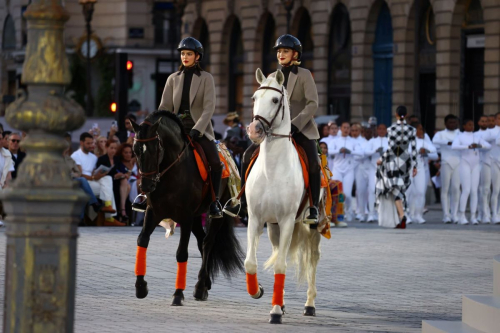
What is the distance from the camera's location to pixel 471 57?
40031 mm

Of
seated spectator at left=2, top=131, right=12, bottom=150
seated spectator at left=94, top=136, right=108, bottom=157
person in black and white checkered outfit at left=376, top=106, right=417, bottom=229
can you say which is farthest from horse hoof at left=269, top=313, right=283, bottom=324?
seated spectator at left=94, top=136, right=108, bottom=157

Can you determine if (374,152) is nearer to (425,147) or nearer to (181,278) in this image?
(425,147)

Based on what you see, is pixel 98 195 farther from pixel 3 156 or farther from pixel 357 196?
pixel 357 196

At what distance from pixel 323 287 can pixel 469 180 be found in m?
13.0

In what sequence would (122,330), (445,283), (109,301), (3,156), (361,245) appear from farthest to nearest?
1. (3,156)
2. (361,245)
3. (445,283)
4. (109,301)
5. (122,330)

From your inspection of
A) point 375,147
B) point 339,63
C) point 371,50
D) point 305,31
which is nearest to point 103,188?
point 375,147

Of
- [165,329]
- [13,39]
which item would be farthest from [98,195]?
[13,39]

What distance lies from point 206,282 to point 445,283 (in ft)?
10.1

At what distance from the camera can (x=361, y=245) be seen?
65.4 feet

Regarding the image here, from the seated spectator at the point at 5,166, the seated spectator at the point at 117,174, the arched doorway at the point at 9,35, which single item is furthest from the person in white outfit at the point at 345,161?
the arched doorway at the point at 9,35

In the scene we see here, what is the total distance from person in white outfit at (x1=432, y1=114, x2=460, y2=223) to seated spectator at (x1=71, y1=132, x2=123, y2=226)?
7.13 metres

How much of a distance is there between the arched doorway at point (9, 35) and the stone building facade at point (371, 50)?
841 inches

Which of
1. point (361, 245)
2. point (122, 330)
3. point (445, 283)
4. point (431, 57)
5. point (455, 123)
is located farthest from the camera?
point (431, 57)

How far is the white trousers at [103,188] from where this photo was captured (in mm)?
23100
